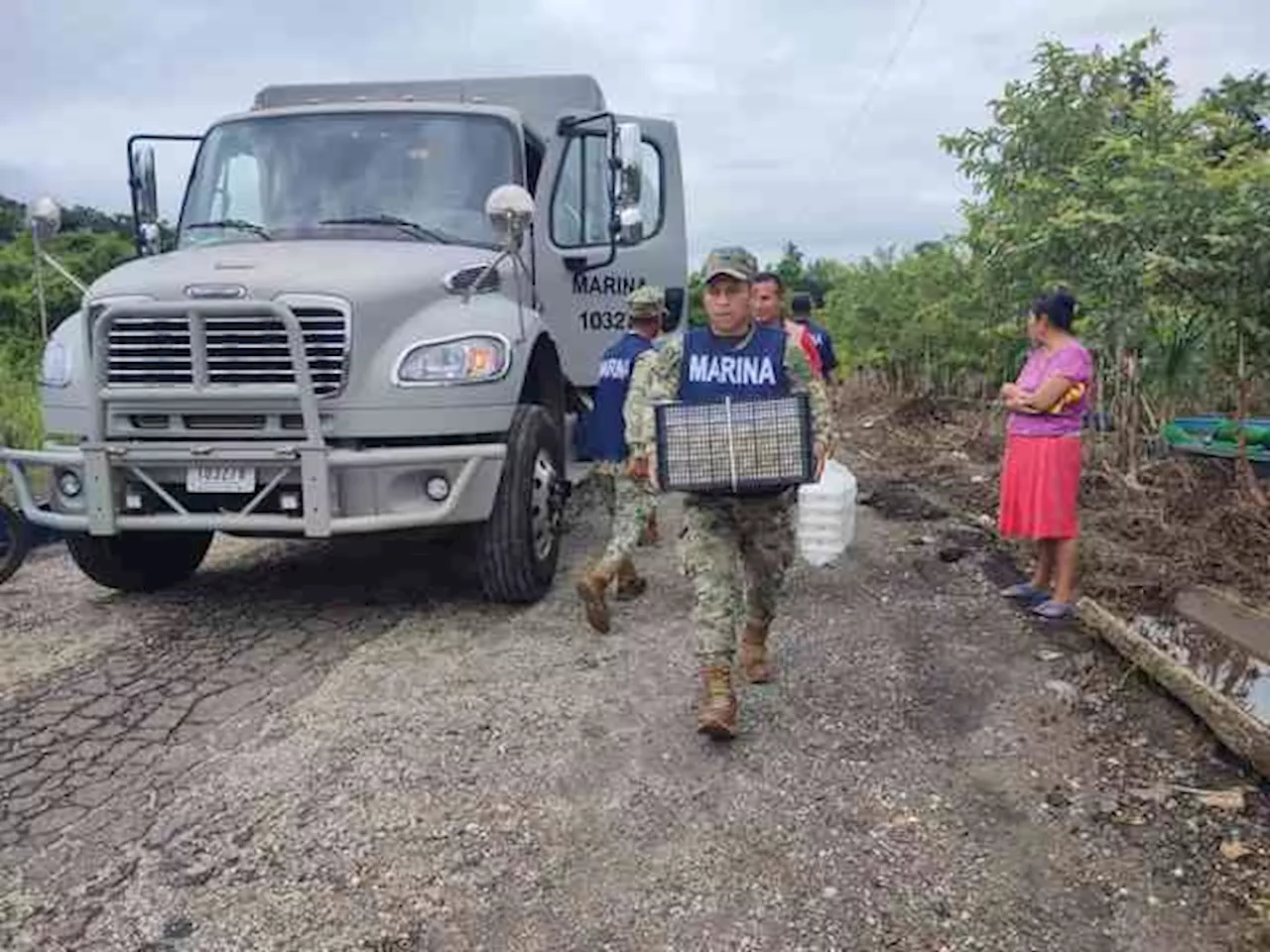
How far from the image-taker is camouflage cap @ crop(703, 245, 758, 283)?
3.64m

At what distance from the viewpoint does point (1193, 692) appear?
3.81 metres

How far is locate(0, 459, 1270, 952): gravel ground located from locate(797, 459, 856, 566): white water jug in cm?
80

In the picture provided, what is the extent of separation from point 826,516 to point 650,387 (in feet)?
7.95

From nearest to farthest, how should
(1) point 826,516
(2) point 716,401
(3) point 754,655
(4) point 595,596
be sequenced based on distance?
(2) point 716,401 → (3) point 754,655 → (4) point 595,596 → (1) point 826,516

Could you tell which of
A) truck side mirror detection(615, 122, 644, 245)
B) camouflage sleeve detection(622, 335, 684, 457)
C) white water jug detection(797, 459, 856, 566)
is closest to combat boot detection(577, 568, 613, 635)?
camouflage sleeve detection(622, 335, 684, 457)

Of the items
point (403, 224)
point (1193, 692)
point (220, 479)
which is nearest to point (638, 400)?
point (220, 479)

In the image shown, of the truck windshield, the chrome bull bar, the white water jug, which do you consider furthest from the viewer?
the white water jug

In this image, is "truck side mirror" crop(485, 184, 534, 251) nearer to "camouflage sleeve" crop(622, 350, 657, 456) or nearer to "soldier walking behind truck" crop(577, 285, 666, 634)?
"soldier walking behind truck" crop(577, 285, 666, 634)

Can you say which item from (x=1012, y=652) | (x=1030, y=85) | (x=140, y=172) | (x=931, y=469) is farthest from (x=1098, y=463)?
(x=140, y=172)

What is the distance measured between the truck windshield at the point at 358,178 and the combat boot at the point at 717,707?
2954 mm

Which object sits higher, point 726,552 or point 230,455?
point 230,455

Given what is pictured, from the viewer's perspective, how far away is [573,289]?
677cm

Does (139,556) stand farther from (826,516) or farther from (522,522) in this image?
(826,516)

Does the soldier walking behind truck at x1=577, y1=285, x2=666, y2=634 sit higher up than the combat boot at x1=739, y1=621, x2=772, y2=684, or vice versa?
the soldier walking behind truck at x1=577, y1=285, x2=666, y2=634
